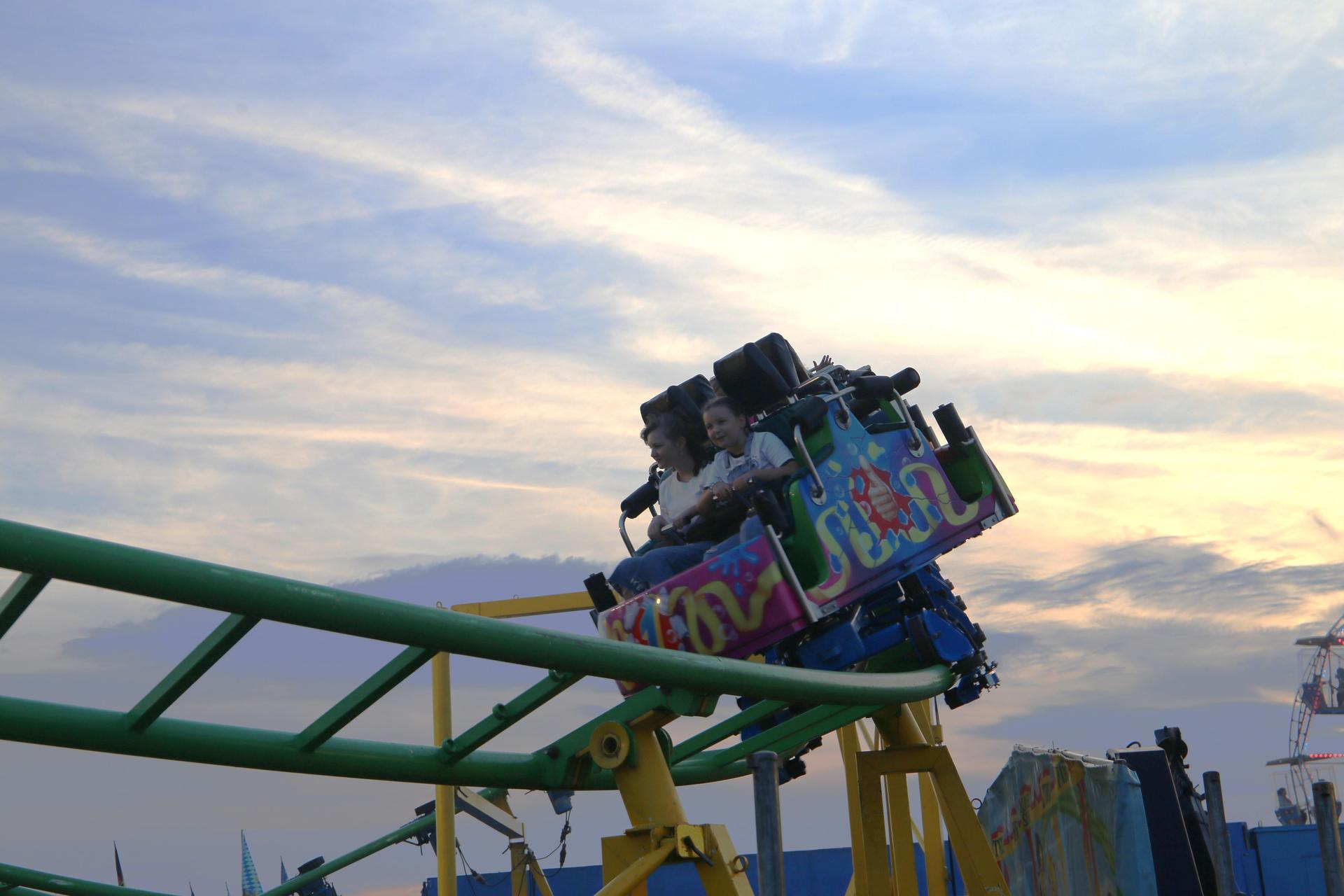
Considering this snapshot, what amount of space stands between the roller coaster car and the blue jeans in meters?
0.24

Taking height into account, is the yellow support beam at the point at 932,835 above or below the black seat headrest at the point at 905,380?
below

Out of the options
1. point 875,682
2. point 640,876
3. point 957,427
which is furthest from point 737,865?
point 957,427

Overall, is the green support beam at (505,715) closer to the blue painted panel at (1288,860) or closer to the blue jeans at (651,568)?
the blue jeans at (651,568)

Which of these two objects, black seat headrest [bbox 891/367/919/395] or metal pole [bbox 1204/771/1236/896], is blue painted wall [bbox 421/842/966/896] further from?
black seat headrest [bbox 891/367/919/395]

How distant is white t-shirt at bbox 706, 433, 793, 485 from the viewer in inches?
221

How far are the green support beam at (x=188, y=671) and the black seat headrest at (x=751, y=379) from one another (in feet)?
10.1

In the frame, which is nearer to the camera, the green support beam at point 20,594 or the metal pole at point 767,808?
the green support beam at point 20,594

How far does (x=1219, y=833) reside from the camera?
616 cm

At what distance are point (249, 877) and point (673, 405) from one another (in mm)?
8245

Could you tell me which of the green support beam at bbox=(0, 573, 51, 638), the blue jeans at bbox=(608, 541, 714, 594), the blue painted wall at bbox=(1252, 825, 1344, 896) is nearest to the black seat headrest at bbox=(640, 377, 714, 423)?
the blue jeans at bbox=(608, 541, 714, 594)

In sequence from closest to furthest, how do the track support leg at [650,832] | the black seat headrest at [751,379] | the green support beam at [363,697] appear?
the green support beam at [363,697]
the track support leg at [650,832]
the black seat headrest at [751,379]

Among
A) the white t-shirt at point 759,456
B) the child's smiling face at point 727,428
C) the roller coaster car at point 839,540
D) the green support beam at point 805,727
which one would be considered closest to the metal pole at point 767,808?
the roller coaster car at point 839,540

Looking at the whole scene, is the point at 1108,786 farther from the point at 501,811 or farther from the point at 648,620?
the point at 501,811

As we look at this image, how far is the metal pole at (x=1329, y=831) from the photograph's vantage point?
5.84 metres
